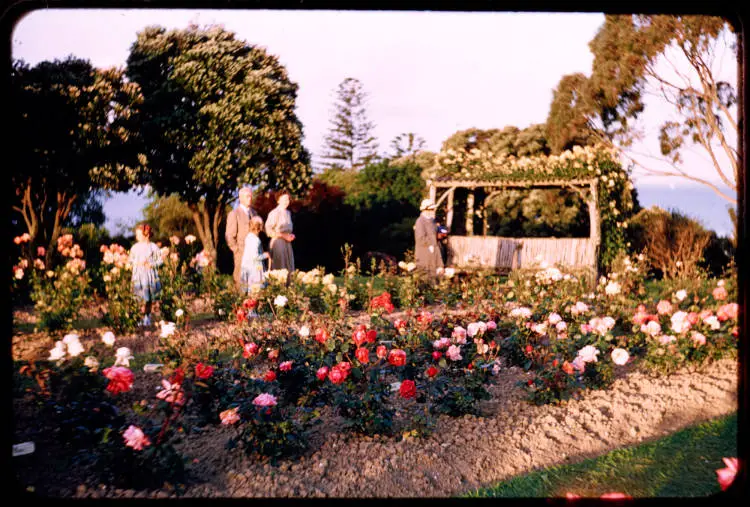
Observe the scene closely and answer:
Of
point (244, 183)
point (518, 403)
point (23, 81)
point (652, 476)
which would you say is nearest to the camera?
point (652, 476)

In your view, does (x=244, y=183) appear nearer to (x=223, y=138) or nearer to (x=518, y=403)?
(x=223, y=138)

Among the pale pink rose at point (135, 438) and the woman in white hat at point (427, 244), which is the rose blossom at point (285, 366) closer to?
the pale pink rose at point (135, 438)

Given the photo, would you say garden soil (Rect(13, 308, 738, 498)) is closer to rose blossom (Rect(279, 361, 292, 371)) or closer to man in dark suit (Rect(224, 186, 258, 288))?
rose blossom (Rect(279, 361, 292, 371))

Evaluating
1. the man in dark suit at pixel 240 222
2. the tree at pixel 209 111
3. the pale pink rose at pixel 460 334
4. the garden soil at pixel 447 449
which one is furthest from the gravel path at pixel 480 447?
the tree at pixel 209 111

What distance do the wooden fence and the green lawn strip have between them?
21.2ft

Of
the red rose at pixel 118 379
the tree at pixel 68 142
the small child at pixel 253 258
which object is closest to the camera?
the red rose at pixel 118 379

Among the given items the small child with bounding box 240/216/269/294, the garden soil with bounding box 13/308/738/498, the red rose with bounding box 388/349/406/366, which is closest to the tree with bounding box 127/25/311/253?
the small child with bounding box 240/216/269/294

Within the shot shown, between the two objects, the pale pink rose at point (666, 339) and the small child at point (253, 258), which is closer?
the pale pink rose at point (666, 339)

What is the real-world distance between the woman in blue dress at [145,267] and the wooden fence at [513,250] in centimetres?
557

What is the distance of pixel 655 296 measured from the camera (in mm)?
6285

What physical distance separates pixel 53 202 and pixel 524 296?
18.1 ft

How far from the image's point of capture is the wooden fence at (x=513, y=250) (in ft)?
30.5

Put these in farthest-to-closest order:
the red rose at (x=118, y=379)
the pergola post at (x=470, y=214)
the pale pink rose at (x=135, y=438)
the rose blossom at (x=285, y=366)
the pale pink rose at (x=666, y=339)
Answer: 1. the pergola post at (x=470, y=214)
2. the pale pink rose at (x=666, y=339)
3. the rose blossom at (x=285, y=366)
4. the red rose at (x=118, y=379)
5. the pale pink rose at (x=135, y=438)

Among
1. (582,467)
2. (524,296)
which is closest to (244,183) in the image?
(524,296)
